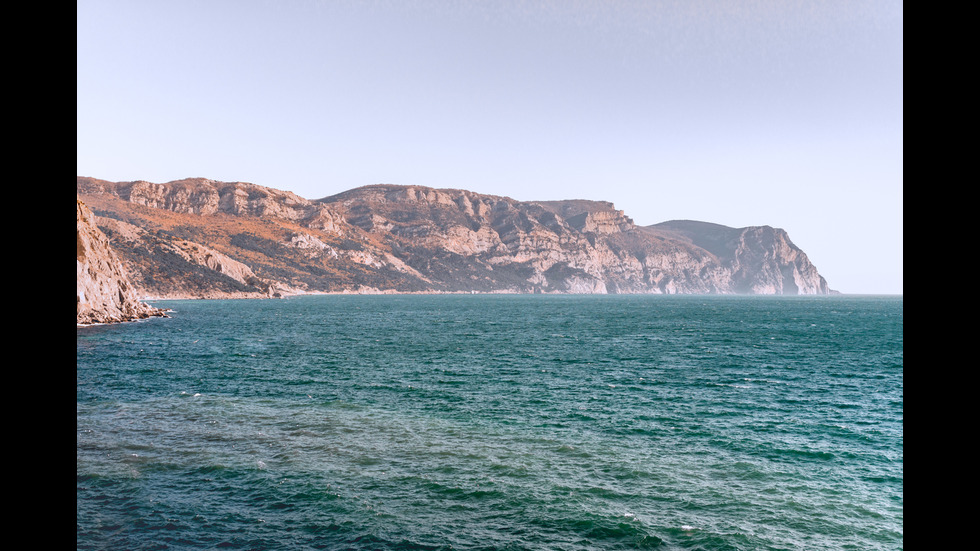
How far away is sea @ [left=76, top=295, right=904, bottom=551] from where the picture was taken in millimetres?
20844

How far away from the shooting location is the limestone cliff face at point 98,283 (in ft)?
288

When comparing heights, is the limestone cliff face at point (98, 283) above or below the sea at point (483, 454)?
above

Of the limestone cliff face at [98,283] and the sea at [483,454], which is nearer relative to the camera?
the sea at [483,454]

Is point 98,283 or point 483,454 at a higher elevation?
point 98,283

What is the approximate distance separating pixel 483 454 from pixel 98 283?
307 feet

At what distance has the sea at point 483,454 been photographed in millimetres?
20844

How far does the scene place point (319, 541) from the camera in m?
19.7

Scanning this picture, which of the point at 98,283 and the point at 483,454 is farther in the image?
the point at 98,283

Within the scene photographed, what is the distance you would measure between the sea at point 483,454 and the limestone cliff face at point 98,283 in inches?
1407

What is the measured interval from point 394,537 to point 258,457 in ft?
37.5

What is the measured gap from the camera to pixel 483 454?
2956 centimetres

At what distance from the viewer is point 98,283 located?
95.1 m
